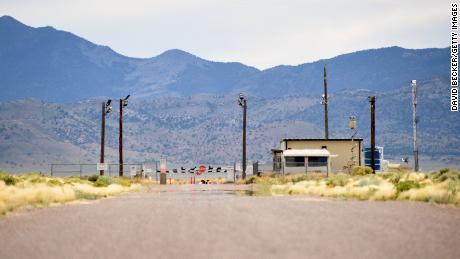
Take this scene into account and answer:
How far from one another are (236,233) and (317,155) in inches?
2177

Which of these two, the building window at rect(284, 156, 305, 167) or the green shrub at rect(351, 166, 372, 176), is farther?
the building window at rect(284, 156, 305, 167)

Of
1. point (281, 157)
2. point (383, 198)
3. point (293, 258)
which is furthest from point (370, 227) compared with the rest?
point (281, 157)

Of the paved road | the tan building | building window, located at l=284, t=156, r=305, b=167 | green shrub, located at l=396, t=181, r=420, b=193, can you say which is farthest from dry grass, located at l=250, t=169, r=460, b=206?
building window, located at l=284, t=156, r=305, b=167

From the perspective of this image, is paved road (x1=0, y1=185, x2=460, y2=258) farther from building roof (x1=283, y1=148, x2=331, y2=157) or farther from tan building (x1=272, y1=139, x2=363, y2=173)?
building roof (x1=283, y1=148, x2=331, y2=157)

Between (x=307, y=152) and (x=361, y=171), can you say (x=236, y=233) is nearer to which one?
(x=361, y=171)

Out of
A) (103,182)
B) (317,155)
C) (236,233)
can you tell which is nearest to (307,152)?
(317,155)

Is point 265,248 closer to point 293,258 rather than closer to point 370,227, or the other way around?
point 293,258

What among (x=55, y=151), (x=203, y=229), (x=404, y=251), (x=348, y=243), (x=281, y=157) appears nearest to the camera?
(x=404, y=251)

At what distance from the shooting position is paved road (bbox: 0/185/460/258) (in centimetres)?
1231

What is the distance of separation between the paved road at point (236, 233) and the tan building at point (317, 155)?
47.3 metres

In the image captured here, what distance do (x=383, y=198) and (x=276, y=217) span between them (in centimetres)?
1099

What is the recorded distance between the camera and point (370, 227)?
16344mm

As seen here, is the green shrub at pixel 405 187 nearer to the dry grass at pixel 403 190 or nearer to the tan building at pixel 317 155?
the dry grass at pixel 403 190

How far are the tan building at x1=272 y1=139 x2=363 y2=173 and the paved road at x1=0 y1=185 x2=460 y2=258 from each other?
47.3m
